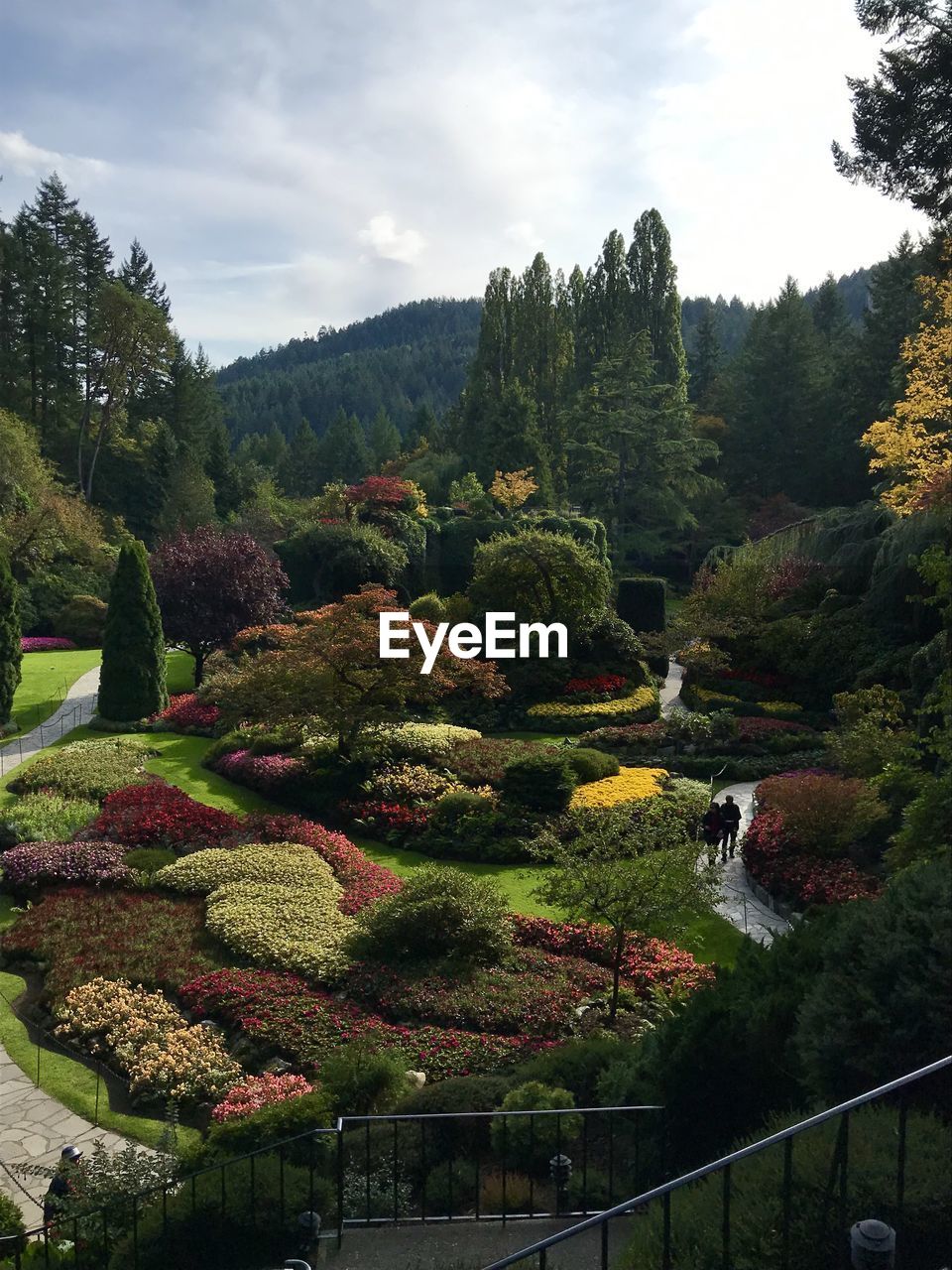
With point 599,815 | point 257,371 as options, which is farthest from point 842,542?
point 257,371

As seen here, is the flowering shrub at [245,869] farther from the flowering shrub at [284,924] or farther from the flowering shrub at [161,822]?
the flowering shrub at [161,822]

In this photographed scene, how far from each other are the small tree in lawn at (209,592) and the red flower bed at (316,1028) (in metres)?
16.2

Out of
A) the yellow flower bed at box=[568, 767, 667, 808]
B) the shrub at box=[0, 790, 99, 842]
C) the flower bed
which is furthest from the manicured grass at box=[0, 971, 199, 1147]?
the flower bed

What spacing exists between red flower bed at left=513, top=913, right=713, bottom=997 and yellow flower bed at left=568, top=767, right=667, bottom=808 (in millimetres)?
4572

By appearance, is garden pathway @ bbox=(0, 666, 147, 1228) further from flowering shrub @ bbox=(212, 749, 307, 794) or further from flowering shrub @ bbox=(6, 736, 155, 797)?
flowering shrub @ bbox=(212, 749, 307, 794)

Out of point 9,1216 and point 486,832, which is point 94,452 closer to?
point 486,832

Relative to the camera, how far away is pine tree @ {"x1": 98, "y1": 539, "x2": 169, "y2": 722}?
23.6 metres

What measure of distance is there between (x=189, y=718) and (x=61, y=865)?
9.13 meters

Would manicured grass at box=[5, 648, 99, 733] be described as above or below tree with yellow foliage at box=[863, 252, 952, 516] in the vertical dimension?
below

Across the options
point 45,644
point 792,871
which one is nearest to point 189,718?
point 45,644

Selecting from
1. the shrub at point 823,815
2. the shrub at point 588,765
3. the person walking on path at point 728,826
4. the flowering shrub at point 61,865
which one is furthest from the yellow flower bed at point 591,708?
the flowering shrub at point 61,865

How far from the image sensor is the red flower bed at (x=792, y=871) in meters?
13.6

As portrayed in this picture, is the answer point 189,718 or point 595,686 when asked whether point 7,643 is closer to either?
point 189,718

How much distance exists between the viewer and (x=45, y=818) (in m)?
16.6
